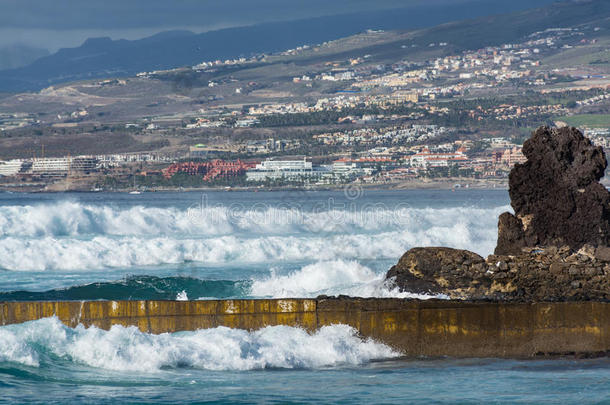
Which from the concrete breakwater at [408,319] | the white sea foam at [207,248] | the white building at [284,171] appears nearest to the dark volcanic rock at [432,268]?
the concrete breakwater at [408,319]

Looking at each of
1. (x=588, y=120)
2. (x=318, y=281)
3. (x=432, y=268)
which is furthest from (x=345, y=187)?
(x=432, y=268)

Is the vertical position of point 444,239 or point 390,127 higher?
point 390,127

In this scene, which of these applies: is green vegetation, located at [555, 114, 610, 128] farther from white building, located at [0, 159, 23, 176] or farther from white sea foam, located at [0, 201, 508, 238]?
white sea foam, located at [0, 201, 508, 238]

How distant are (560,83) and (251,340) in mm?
170687

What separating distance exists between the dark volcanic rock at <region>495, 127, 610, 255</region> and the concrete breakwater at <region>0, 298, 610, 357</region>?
17.5ft

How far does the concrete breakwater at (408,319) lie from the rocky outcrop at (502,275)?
5.91ft

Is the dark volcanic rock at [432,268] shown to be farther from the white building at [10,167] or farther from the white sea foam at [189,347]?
the white building at [10,167]

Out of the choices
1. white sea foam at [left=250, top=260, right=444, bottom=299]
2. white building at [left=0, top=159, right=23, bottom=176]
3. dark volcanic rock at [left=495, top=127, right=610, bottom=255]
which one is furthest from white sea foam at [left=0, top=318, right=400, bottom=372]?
white building at [left=0, top=159, right=23, bottom=176]

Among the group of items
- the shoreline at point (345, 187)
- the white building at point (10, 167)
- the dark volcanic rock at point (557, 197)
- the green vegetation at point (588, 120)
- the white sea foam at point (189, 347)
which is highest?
the green vegetation at point (588, 120)

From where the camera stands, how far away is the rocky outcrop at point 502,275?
17.8m

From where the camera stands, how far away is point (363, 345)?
14906 millimetres

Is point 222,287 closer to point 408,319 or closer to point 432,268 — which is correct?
point 432,268

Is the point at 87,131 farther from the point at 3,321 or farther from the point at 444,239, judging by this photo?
the point at 3,321

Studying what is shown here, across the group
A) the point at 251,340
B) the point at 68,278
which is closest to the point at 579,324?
the point at 251,340
